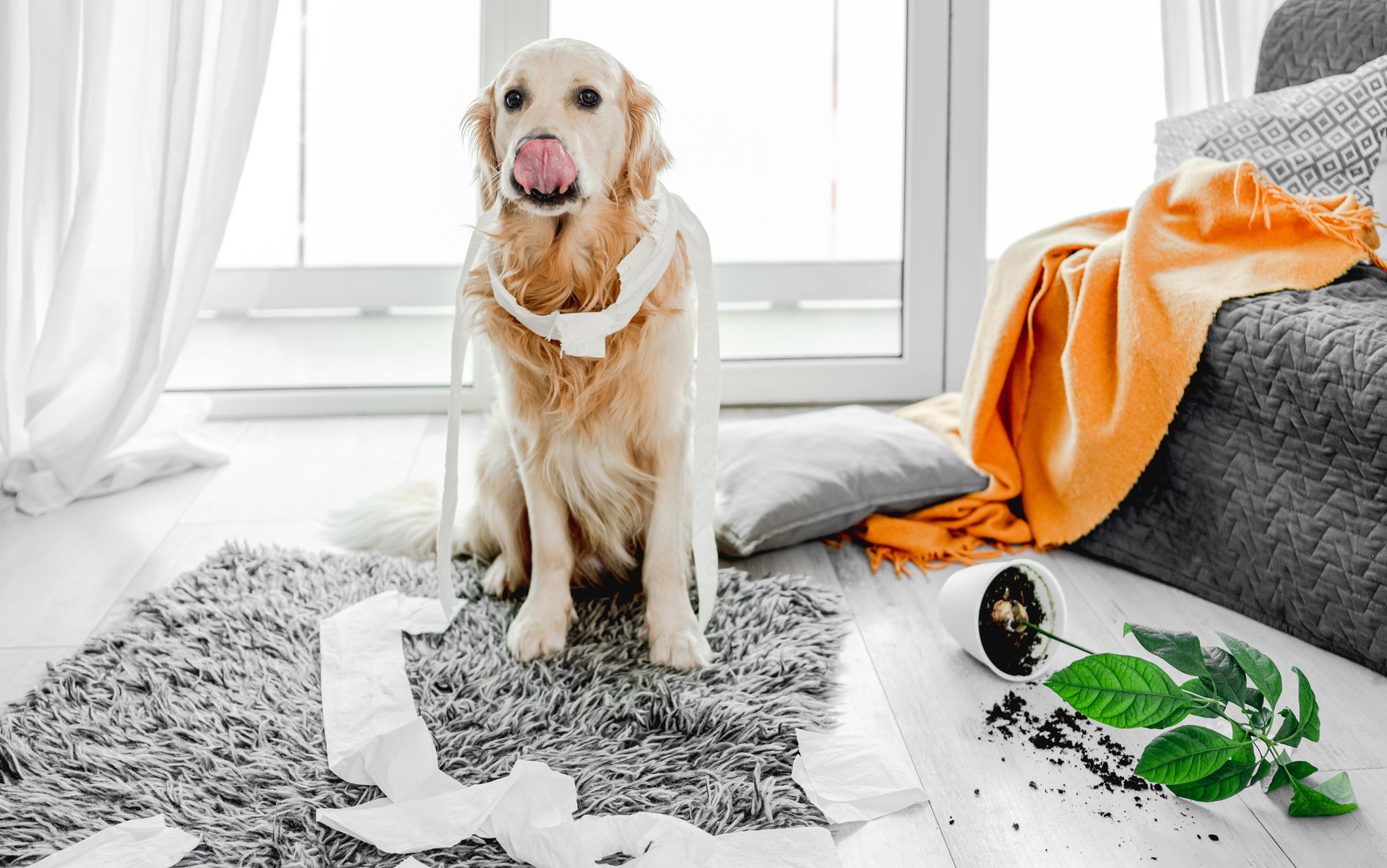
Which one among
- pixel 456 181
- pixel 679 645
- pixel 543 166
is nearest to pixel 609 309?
pixel 543 166

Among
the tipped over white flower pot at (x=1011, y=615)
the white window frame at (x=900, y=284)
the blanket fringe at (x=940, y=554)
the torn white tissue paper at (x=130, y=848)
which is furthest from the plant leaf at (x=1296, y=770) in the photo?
the white window frame at (x=900, y=284)

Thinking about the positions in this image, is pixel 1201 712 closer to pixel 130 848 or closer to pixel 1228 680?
pixel 1228 680

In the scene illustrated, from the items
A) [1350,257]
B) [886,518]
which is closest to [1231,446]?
[1350,257]

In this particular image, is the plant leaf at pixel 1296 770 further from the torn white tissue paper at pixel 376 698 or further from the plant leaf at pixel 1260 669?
the torn white tissue paper at pixel 376 698

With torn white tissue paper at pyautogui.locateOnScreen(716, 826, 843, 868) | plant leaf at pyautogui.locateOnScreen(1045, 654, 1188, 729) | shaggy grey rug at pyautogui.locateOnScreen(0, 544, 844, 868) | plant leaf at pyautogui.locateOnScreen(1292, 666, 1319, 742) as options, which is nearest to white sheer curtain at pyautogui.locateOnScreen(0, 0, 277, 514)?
shaggy grey rug at pyautogui.locateOnScreen(0, 544, 844, 868)

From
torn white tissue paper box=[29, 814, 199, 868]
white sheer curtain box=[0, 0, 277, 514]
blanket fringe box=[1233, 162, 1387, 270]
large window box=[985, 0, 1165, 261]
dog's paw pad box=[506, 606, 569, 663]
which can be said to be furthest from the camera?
large window box=[985, 0, 1165, 261]

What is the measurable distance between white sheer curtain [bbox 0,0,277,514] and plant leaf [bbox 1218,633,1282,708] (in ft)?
7.00

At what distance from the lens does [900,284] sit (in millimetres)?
3211

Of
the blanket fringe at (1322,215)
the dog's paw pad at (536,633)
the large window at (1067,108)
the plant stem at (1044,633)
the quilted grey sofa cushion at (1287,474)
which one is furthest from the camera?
the large window at (1067,108)

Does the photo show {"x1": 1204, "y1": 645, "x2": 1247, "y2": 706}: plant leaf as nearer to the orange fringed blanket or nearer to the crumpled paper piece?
the crumpled paper piece

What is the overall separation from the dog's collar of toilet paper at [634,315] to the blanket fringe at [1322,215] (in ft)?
3.26

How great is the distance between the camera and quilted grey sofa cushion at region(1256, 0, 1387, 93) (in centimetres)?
232

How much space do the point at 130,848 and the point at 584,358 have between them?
0.86m

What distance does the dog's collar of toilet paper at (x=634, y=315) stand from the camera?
174 centimetres
